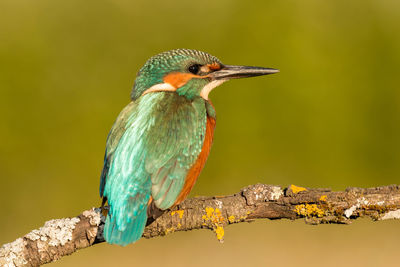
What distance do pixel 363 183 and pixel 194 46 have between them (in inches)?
94.9

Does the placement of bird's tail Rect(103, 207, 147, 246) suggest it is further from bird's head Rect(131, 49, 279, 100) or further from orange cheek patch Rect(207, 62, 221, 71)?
orange cheek patch Rect(207, 62, 221, 71)

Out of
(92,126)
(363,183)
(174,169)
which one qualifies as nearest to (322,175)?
(363,183)

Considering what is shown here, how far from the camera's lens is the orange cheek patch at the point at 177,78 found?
3.90 m

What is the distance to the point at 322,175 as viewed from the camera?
6.56 metres

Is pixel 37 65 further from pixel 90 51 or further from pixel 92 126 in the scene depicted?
pixel 92 126

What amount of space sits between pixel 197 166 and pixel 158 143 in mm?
313

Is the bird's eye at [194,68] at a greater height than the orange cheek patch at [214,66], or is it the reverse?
the orange cheek patch at [214,66]

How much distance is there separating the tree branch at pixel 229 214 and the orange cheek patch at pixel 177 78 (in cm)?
83

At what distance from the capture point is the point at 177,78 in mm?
3902

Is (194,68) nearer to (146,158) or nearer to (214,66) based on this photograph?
(214,66)

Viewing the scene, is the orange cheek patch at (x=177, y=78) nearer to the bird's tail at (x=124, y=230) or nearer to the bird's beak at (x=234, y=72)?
the bird's beak at (x=234, y=72)

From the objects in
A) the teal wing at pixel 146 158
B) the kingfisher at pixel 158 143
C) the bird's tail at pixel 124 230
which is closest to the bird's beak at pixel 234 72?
the kingfisher at pixel 158 143

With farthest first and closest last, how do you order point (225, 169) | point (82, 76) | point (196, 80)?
point (82, 76), point (225, 169), point (196, 80)

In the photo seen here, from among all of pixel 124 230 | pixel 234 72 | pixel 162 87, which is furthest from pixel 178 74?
pixel 124 230
